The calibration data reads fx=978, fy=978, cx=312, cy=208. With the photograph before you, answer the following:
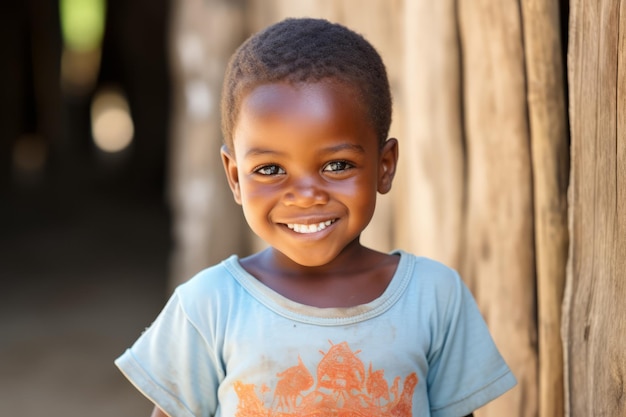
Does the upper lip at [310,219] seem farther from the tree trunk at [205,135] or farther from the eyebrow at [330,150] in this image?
the tree trunk at [205,135]

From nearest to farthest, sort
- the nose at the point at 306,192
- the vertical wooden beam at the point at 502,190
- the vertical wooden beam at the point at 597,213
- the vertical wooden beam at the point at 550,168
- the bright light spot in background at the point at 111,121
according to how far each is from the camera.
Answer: the nose at the point at 306,192, the vertical wooden beam at the point at 597,213, the vertical wooden beam at the point at 550,168, the vertical wooden beam at the point at 502,190, the bright light spot in background at the point at 111,121

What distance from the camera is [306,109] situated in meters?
1.73

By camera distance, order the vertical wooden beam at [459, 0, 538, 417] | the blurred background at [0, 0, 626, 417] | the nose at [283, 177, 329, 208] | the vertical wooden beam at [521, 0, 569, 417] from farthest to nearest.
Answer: the vertical wooden beam at [459, 0, 538, 417] → the vertical wooden beam at [521, 0, 569, 417] → the blurred background at [0, 0, 626, 417] → the nose at [283, 177, 329, 208]

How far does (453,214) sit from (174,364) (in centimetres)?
112

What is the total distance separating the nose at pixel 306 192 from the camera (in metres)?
1.73

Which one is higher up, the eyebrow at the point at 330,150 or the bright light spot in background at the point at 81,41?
the bright light spot in background at the point at 81,41

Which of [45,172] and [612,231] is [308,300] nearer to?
[612,231]

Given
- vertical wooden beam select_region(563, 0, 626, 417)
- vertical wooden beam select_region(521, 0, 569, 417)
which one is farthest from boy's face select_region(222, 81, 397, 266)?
vertical wooden beam select_region(521, 0, 569, 417)

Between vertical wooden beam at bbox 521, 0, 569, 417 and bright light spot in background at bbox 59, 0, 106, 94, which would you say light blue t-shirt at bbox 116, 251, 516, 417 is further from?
bright light spot in background at bbox 59, 0, 106, 94

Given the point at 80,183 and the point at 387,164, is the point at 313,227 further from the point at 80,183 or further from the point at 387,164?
the point at 80,183

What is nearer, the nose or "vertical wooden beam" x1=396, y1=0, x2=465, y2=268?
the nose

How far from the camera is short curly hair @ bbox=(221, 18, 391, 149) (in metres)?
1.77

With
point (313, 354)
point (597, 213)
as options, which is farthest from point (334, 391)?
point (597, 213)

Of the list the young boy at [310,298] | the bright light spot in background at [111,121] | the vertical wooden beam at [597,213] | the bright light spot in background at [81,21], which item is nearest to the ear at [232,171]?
the young boy at [310,298]
